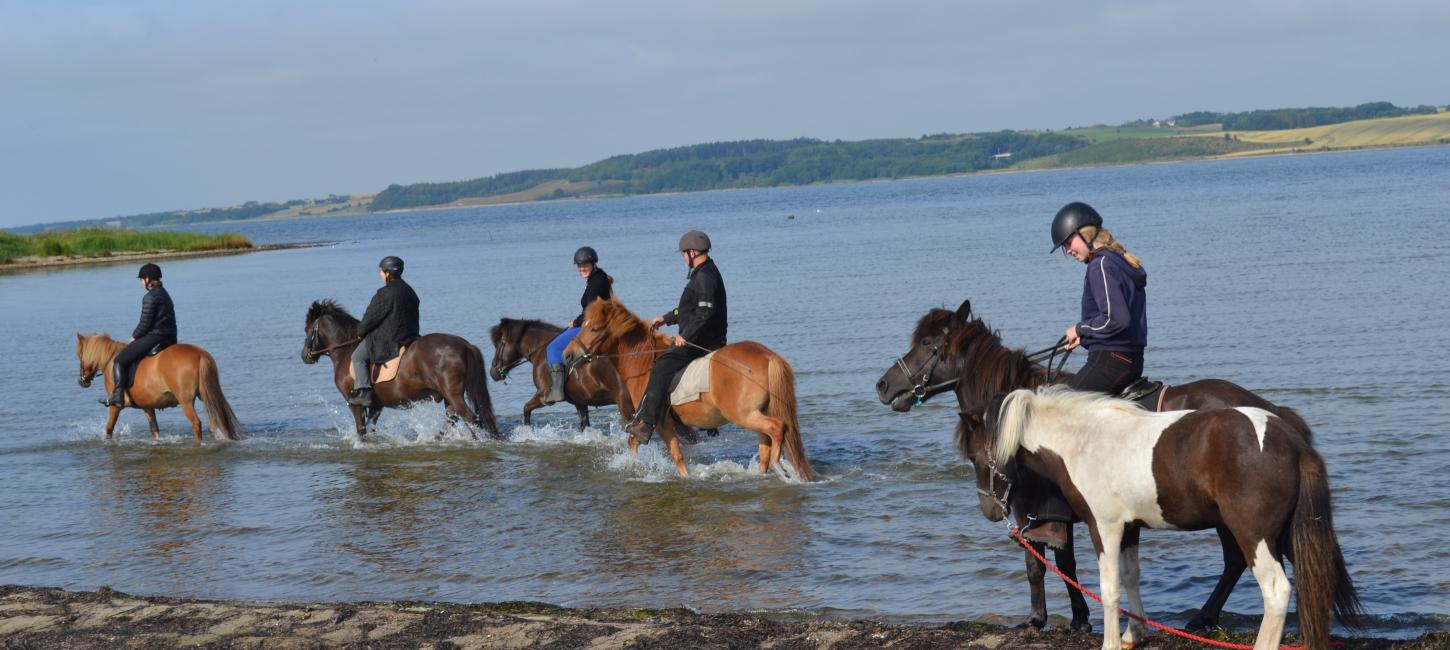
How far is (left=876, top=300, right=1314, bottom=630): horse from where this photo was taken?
24.1 ft

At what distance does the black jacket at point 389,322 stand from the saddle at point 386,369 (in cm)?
6

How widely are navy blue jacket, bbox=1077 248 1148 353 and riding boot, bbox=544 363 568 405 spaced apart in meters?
8.75

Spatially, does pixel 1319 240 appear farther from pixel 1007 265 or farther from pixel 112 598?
pixel 112 598

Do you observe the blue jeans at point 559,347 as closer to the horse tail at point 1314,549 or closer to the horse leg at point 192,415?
the horse leg at point 192,415

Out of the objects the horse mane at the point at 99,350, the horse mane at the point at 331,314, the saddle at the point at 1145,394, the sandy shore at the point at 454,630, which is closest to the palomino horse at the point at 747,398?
the sandy shore at the point at 454,630

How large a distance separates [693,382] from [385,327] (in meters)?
5.14

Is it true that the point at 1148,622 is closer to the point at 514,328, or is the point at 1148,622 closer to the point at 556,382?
the point at 556,382

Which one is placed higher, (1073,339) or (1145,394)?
(1073,339)

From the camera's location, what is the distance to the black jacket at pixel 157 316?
53.9 ft

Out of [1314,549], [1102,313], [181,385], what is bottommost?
[181,385]

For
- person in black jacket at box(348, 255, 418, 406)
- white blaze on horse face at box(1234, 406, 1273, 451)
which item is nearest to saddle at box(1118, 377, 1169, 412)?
white blaze on horse face at box(1234, 406, 1273, 451)

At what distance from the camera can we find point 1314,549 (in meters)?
5.91

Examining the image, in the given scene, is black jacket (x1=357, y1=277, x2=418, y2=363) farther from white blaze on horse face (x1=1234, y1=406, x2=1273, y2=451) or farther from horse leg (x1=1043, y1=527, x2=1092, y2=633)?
white blaze on horse face (x1=1234, y1=406, x2=1273, y2=451)

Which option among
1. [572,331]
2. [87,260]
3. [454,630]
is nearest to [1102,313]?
[454,630]
